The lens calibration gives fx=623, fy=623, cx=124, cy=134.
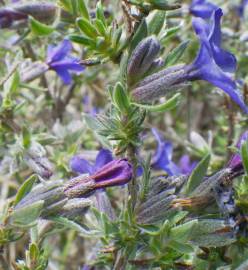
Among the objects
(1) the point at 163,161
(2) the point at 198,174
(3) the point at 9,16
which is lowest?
(1) the point at 163,161

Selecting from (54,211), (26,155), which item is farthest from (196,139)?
(54,211)

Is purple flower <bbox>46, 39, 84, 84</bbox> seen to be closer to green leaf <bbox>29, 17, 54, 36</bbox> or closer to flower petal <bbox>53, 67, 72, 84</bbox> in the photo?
flower petal <bbox>53, 67, 72, 84</bbox>

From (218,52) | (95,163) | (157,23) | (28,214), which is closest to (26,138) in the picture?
(95,163)

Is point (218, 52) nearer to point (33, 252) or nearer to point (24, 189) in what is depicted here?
point (24, 189)

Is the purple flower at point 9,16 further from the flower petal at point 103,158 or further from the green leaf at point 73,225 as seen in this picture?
the green leaf at point 73,225

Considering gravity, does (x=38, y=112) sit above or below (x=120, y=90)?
below

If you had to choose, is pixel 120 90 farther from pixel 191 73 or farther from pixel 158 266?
pixel 158 266

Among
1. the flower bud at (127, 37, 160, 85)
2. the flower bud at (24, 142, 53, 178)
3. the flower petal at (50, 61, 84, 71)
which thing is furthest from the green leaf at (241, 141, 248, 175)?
the flower petal at (50, 61, 84, 71)
